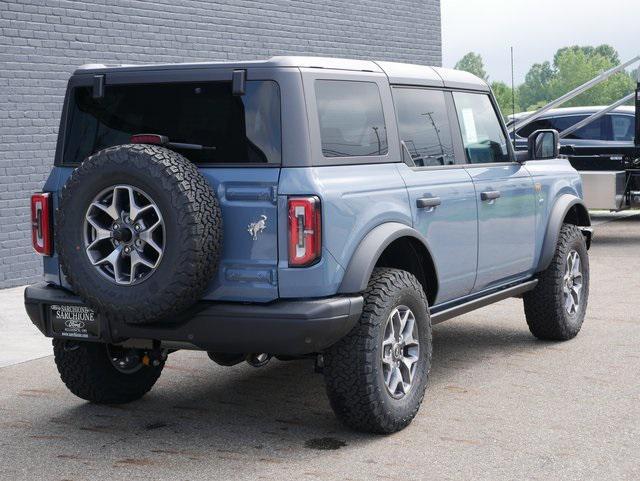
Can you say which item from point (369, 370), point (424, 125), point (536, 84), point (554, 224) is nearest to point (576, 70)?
point (536, 84)

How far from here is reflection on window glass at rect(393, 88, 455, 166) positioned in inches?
242

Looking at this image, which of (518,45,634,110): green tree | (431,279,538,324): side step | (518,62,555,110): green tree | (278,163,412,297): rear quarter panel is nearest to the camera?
(278,163,412,297): rear quarter panel

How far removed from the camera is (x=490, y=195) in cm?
680

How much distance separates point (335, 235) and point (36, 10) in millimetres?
6658

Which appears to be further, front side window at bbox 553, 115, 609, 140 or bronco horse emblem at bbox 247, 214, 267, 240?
front side window at bbox 553, 115, 609, 140

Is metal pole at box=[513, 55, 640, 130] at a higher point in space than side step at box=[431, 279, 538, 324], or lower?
higher

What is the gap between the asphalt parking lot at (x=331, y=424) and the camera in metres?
5.02

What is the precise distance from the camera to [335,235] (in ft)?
17.1

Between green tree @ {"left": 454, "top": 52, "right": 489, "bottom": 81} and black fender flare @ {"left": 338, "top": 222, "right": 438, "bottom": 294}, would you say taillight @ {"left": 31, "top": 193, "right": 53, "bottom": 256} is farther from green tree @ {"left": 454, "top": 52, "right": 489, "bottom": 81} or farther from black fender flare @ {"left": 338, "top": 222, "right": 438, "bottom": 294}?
green tree @ {"left": 454, "top": 52, "right": 489, "bottom": 81}

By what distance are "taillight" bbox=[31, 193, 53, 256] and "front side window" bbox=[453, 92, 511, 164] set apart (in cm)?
259

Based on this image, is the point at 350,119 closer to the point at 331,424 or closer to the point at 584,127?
the point at 331,424

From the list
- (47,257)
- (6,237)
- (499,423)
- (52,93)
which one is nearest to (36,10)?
(52,93)

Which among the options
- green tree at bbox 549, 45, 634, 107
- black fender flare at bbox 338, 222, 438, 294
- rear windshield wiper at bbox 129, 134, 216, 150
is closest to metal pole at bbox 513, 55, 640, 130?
black fender flare at bbox 338, 222, 438, 294

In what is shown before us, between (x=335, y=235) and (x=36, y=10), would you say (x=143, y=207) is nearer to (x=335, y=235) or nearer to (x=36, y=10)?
(x=335, y=235)
